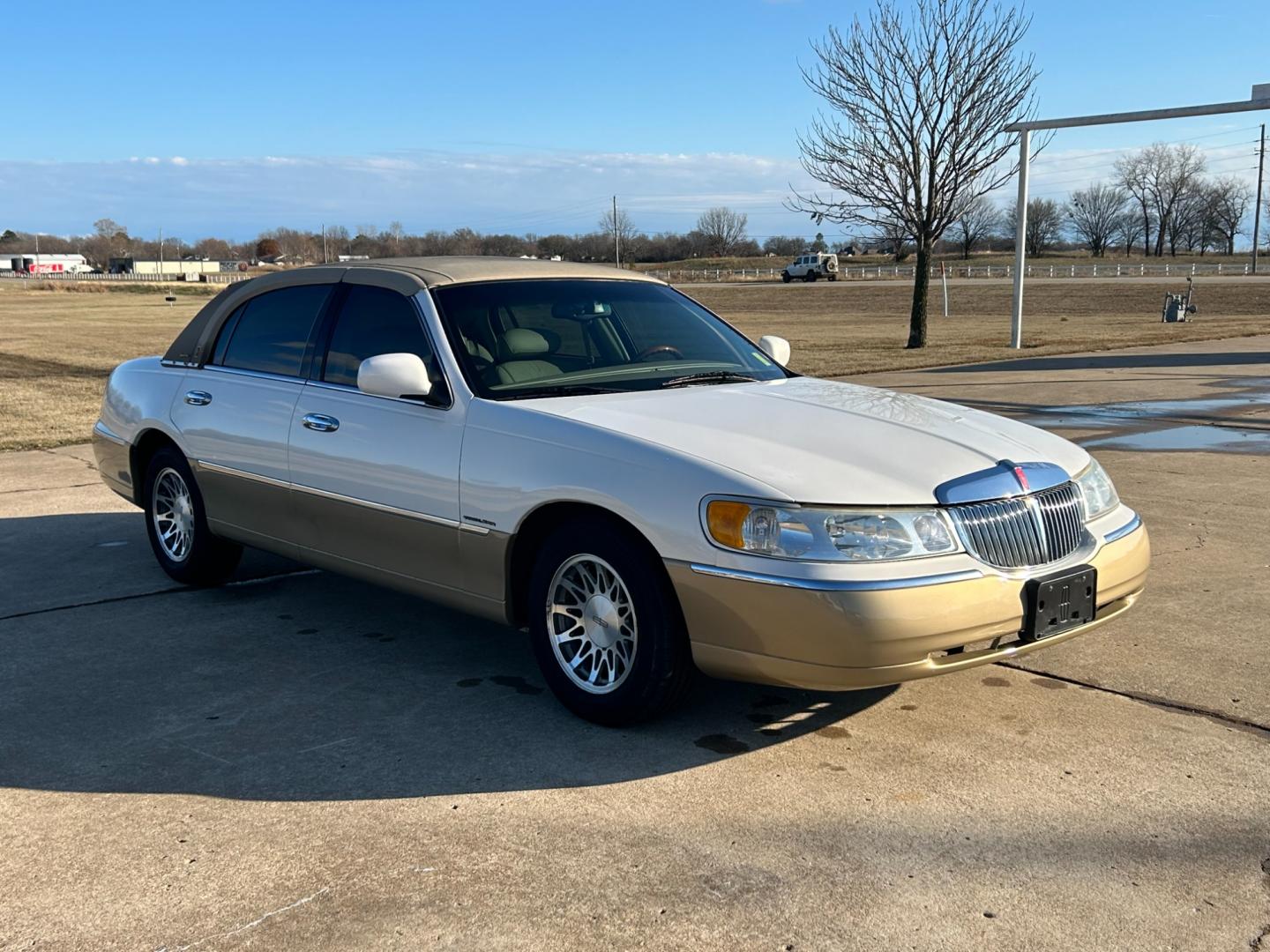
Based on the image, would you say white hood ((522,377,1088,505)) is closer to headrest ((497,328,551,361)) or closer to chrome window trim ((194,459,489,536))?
headrest ((497,328,551,361))

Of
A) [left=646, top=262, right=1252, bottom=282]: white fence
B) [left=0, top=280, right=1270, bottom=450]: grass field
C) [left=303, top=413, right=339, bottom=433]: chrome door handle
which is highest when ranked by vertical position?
[left=646, top=262, right=1252, bottom=282]: white fence

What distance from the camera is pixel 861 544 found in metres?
3.69

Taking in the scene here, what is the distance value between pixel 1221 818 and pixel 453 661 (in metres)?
2.91

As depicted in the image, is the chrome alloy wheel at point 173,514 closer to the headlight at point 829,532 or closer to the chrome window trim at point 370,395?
the chrome window trim at point 370,395

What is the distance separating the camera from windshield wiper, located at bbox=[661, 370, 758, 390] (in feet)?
16.1

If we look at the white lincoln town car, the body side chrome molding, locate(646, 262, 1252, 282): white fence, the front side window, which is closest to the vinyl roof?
the white lincoln town car

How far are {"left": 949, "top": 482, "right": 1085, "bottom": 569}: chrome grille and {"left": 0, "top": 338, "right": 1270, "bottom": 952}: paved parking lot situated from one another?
2.19 ft

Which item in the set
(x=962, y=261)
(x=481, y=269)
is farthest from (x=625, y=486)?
(x=962, y=261)

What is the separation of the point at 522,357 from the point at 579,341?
326 millimetres

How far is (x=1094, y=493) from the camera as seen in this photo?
174 inches

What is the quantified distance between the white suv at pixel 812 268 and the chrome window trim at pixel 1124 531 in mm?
68166

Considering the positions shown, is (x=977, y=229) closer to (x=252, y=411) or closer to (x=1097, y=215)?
(x=1097, y=215)

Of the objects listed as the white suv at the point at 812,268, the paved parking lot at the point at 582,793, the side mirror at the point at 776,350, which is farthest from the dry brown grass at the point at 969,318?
the paved parking lot at the point at 582,793

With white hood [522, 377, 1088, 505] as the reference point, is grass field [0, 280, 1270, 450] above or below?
below
